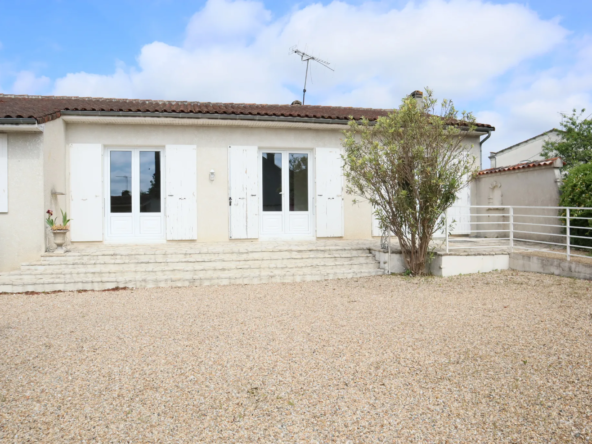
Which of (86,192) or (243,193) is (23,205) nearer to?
(86,192)

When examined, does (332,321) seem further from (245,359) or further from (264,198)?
(264,198)

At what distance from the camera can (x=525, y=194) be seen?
34.8ft

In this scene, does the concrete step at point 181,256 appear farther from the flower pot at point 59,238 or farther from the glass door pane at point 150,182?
the glass door pane at point 150,182

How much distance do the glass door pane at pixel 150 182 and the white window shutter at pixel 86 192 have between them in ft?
2.86

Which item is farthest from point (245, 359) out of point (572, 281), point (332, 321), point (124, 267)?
point (572, 281)

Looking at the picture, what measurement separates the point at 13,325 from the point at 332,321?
369cm

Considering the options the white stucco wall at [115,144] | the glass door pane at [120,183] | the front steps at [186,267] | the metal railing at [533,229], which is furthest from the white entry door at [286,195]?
the metal railing at [533,229]

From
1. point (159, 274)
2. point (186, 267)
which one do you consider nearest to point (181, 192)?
point (186, 267)

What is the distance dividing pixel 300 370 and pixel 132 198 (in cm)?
737

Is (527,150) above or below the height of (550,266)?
above

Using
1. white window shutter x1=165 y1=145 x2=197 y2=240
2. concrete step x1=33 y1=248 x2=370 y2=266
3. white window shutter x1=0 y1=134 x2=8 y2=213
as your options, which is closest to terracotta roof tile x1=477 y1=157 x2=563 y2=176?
concrete step x1=33 y1=248 x2=370 y2=266

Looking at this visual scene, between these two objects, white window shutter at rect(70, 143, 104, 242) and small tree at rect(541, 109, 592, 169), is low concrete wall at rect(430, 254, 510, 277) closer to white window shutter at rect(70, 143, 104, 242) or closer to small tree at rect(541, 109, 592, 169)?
white window shutter at rect(70, 143, 104, 242)

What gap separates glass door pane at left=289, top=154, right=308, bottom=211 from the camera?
998 centimetres

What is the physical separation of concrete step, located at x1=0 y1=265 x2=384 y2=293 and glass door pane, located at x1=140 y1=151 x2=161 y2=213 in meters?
2.76
